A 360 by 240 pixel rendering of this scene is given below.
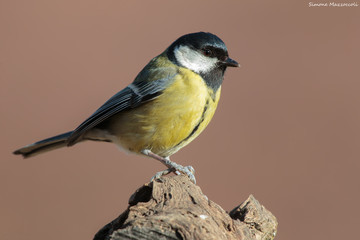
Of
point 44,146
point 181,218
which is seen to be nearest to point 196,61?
point 44,146

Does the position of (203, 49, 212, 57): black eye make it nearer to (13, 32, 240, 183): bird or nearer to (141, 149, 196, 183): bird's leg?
(13, 32, 240, 183): bird

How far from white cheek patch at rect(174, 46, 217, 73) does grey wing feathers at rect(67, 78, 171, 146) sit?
17cm

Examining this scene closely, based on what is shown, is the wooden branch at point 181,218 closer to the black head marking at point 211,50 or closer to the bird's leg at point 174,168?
the bird's leg at point 174,168

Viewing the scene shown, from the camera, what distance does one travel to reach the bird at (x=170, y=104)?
2649mm

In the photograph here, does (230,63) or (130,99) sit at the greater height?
(230,63)

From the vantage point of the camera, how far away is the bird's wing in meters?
2.74

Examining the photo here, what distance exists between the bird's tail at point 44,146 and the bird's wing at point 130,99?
133 mm

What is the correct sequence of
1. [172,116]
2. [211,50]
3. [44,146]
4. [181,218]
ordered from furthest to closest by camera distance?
[44,146], [211,50], [172,116], [181,218]

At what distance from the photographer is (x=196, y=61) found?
2.78m

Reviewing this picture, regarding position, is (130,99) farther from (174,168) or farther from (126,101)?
(174,168)

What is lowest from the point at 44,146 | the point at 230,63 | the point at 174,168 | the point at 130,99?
the point at 174,168

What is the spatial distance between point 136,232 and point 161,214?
0.44 feet

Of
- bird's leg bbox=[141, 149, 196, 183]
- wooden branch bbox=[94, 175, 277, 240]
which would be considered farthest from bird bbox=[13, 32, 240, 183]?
wooden branch bbox=[94, 175, 277, 240]

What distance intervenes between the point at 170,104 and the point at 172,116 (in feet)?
0.25
